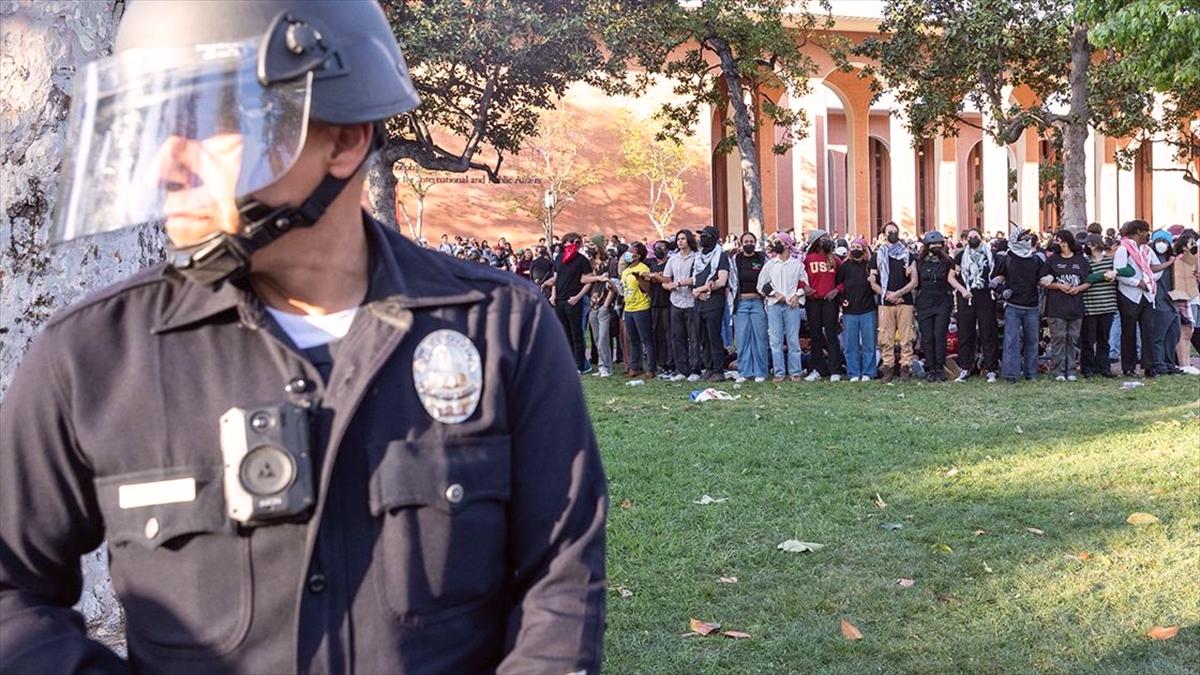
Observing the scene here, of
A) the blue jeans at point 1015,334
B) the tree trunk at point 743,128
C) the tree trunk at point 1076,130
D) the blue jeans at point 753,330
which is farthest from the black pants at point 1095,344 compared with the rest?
the tree trunk at point 743,128

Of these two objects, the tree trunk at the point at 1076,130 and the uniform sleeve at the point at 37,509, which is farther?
the tree trunk at the point at 1076,130

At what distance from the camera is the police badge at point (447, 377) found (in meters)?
1.92

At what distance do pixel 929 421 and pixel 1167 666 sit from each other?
664 cm

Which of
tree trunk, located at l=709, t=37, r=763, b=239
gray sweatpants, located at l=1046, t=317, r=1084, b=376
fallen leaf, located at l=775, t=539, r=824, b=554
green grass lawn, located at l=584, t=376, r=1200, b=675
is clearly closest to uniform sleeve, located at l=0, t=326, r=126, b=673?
green grass lawn, located at l=584, t=376, r=1200, b=675

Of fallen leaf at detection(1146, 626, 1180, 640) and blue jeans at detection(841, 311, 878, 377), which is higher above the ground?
blue jeans at detection(841, 311, 878, 377)

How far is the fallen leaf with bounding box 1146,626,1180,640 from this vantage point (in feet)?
17.8

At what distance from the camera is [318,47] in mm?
1870

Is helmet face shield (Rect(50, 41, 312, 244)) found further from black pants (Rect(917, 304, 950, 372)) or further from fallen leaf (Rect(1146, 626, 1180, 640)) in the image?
black pants (Rect(917, 304, 950, 372))

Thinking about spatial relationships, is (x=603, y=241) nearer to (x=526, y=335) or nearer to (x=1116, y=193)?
(x=526, y=335)

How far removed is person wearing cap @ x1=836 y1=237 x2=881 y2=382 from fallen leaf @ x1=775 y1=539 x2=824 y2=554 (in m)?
9.15

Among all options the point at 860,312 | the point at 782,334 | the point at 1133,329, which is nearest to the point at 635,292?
the point at 782,334

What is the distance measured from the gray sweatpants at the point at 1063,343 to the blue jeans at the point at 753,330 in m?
3.47

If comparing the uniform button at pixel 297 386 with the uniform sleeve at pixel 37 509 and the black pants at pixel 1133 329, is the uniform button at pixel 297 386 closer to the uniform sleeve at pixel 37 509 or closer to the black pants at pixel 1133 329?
the uniform sleeve at pixel 37 509

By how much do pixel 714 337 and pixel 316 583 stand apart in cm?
1473
